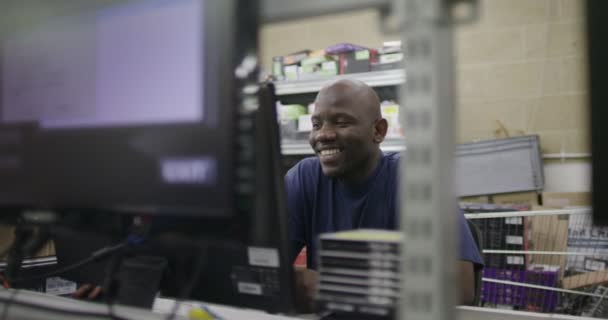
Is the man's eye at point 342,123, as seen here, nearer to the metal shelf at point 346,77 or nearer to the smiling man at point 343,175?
the smiling man at point 343,175

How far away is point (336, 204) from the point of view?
1815mm

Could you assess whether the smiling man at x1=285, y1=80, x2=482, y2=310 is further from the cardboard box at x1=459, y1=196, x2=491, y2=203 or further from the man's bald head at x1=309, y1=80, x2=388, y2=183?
the cardboard box at x1=459, y1=196, x2=491, y2=203

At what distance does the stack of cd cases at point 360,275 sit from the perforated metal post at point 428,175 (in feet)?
0.41

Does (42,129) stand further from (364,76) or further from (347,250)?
(364,76)

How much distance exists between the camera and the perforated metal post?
1.56 ft

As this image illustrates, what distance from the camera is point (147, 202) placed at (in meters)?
0.70

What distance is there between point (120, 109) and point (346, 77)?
2.72 meters

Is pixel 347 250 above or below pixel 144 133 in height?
below

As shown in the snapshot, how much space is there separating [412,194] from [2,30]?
0.74 meters

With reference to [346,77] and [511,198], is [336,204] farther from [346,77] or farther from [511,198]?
[511,198]

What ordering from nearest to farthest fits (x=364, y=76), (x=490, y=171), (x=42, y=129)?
(x=42, y=129)
(x=364, y=76)
(x=490, y=171)

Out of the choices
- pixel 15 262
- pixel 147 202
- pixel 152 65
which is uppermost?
pixel 152 65

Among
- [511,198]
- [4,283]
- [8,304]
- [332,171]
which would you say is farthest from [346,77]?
[8,304]

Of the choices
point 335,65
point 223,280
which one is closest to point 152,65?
point 223,280
